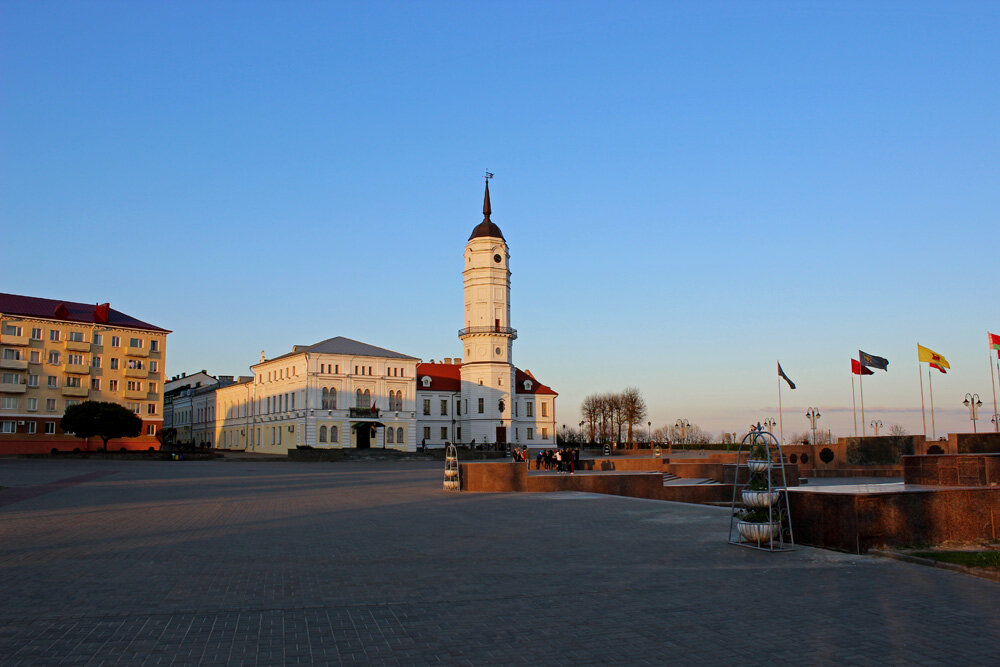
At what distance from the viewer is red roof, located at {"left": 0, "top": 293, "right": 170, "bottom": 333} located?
240 feet

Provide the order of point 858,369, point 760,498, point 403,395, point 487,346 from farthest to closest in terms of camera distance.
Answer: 1. point 487,346
2. point 403,395
3. point 858,369
4. point 760,498

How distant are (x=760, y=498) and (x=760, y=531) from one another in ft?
1.71

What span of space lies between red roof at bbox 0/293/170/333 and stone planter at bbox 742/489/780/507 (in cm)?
7695

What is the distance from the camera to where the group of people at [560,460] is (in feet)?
114

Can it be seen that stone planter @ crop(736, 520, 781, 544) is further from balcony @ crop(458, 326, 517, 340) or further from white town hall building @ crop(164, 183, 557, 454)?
balcony @ crop(458, 326, 517, 340)

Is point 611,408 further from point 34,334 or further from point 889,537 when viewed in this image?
point 889,537

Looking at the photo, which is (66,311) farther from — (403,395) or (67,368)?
(403,395)

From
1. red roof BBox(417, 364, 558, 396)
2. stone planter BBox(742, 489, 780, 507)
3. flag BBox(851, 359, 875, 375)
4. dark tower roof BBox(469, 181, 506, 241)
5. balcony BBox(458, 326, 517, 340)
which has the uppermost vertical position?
dark tower roof BBox(469, 181, 506, 241)

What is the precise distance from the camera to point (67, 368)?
244 feet

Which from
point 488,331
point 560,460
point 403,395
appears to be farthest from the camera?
point 488,331

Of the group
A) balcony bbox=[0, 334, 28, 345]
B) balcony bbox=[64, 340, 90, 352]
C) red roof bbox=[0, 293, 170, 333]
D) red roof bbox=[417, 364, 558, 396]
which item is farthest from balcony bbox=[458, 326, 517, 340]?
balcony bbox=[0, 334, 28, 345]

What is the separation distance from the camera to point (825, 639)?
7285 mm

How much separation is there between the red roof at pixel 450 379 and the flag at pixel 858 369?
52907 millimetres

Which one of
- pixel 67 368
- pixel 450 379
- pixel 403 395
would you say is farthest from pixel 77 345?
pixel 450 379
